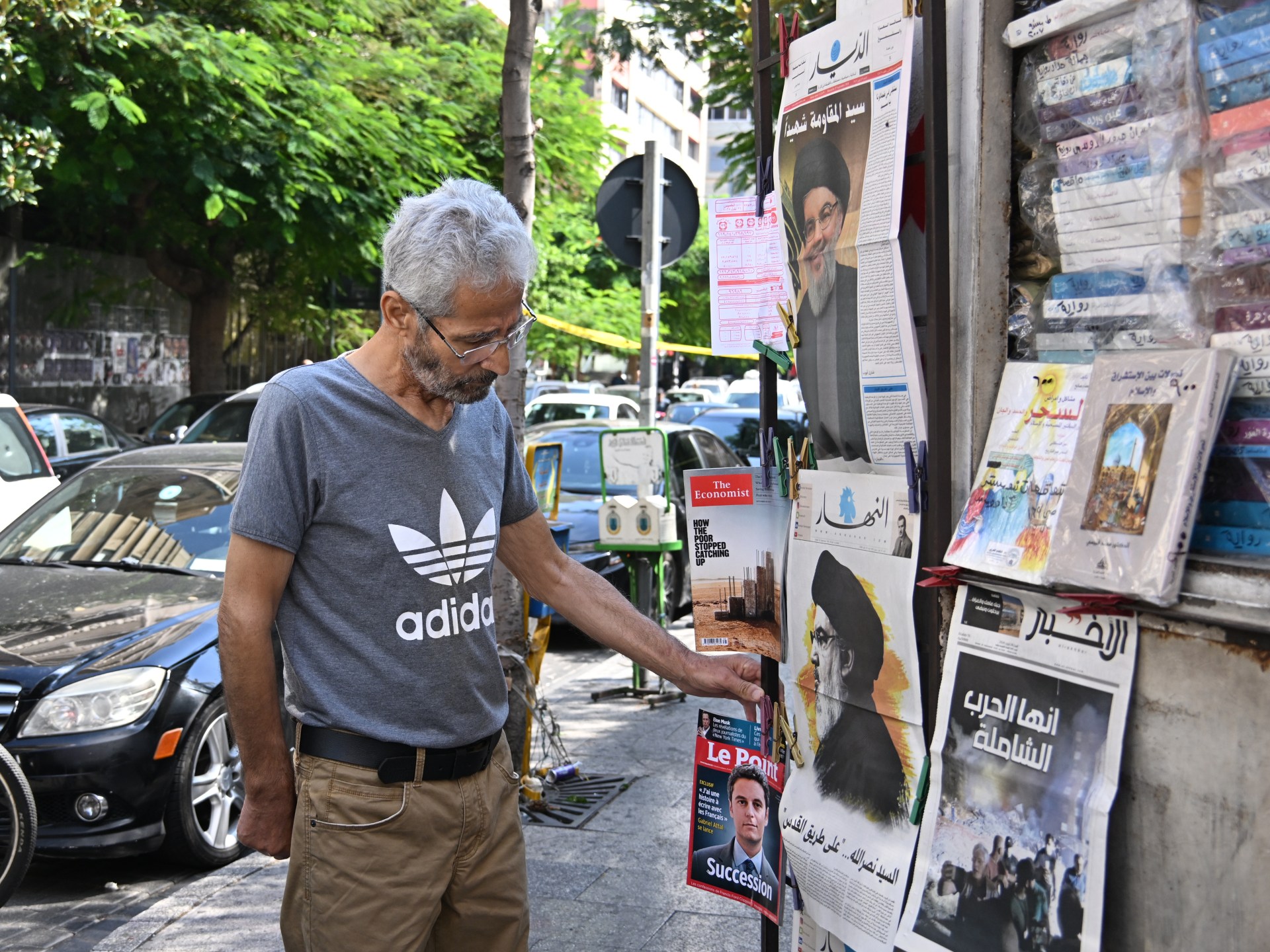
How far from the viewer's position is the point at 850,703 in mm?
2779

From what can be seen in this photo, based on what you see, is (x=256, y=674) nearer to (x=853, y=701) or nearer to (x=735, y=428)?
(x=853, y=701)

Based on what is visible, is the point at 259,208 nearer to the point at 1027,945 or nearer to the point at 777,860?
the point at 777,860

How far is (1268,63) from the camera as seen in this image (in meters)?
1.93

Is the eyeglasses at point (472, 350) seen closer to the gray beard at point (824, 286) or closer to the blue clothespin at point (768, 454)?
the gray beard at point (824, 286)

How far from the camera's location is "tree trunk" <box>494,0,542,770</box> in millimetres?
5094

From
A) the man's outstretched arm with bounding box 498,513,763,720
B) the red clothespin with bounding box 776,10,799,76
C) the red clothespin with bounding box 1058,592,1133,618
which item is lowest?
the man's outstretched arm with bounding box 498,513,763,720

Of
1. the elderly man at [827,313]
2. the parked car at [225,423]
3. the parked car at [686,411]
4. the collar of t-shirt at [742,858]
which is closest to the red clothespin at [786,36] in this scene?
the elderly man at [827,313]


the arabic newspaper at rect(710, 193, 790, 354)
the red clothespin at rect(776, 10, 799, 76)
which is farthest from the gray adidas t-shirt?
the arabic newspaper at rect(710, 193, 790, 354)

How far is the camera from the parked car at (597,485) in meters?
8.73

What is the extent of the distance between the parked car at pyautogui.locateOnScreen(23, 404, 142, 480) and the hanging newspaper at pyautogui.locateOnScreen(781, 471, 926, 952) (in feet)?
31.8

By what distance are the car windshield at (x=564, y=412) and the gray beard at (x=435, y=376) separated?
537 inches

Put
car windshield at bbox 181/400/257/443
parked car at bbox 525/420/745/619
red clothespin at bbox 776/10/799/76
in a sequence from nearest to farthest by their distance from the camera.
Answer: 1. red clothespin at bbox 776/10/799/76
2. parked car at bbox 525/420/745/619
3. car windshield at bbox 181/400/257/443

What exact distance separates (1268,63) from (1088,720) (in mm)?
1076

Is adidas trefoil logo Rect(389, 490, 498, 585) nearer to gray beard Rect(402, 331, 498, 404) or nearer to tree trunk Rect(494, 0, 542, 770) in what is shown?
gray beard Rect(402, 331, 498, 404)
